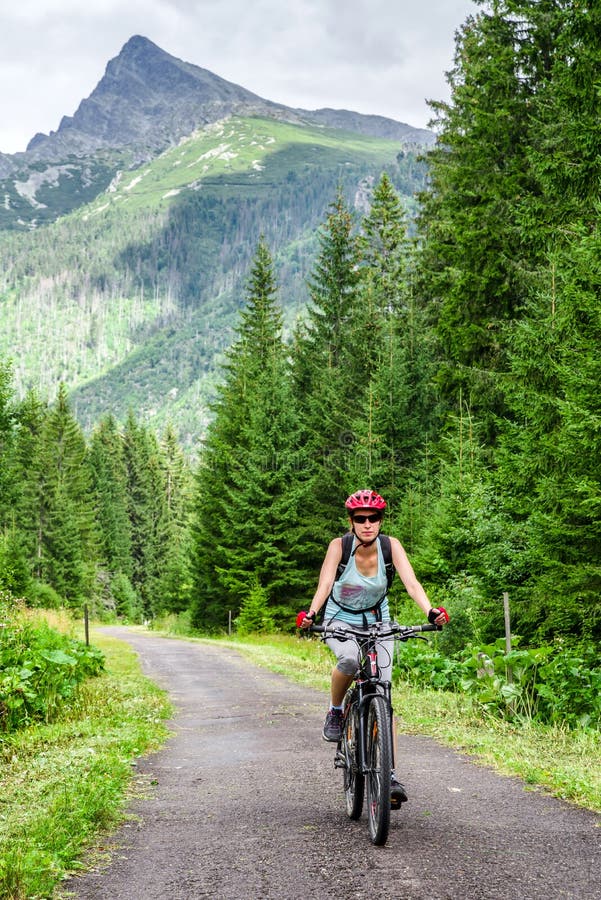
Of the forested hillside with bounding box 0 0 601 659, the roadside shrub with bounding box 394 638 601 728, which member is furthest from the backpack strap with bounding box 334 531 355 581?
the forested hillside with bounding box 0 0 601 659

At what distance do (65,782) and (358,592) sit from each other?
314 cm

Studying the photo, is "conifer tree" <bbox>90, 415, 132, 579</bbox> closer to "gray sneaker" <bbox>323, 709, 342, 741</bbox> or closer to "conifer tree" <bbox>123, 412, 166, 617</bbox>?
"conifer tree" <bbox>123, 412, 166, 617</bbox>

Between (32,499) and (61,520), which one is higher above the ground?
(32,499)

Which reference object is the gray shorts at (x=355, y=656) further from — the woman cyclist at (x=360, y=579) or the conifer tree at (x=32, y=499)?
the conifer tree at (x=32, y=499)

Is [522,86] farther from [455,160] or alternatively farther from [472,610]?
[472,610]

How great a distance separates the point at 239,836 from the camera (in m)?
5.63

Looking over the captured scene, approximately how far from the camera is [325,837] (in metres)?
5.46

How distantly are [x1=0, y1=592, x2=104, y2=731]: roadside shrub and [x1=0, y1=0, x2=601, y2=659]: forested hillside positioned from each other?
21.2 feet

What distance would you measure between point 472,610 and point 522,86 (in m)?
16.1

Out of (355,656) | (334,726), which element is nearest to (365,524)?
(355,656)

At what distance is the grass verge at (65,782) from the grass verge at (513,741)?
339cm

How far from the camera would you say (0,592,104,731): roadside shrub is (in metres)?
10.1

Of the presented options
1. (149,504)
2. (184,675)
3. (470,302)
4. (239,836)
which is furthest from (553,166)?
(149,504)

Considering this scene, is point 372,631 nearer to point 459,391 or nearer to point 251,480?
point 459,391
